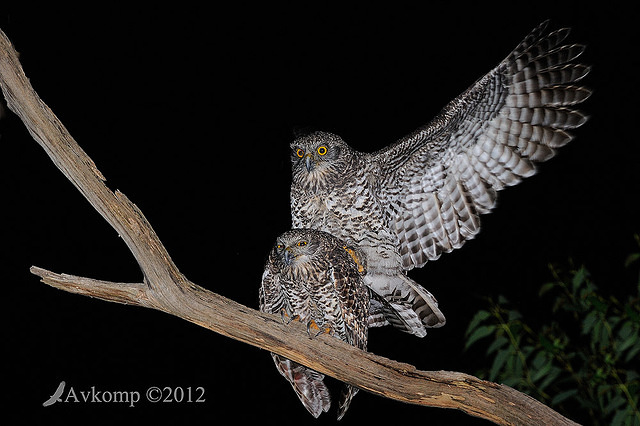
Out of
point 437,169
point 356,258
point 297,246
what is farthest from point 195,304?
point 437,169

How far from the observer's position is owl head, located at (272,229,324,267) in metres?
2.36

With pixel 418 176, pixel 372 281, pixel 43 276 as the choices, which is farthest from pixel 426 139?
pixel 43 276

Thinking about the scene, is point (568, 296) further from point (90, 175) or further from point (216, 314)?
point (90, 175)

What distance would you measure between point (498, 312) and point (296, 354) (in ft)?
4.18

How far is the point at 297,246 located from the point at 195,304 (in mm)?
464

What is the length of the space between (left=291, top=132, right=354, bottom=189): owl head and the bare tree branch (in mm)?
741

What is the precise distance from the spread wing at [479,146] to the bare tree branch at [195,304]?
84cm

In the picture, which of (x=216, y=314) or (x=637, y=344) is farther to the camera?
(x=637, y=344)

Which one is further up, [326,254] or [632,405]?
[326,254]

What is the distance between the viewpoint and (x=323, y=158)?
264 cm

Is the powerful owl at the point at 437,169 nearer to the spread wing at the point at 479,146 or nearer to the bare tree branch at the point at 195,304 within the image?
the spread wing at the point at 479,146

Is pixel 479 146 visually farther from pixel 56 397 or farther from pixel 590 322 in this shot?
pixel 56 397

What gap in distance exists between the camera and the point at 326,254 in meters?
2.42

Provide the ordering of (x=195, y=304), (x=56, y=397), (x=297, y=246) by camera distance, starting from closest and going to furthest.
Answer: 1. (x=195, y=304)
2. (x=297, y=246)
3. (x=56, y=397)
